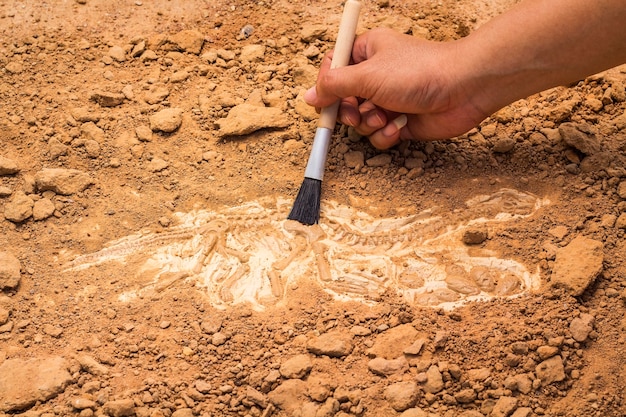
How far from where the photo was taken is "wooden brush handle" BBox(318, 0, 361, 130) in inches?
85.4

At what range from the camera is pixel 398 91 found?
83.1 inches

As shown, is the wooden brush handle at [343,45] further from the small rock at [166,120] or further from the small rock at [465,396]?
the small rock at [465,396]

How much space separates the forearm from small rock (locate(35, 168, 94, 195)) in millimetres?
1110

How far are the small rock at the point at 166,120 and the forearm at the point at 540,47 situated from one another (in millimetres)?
860

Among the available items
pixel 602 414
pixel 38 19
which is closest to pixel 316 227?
pixel 602 414

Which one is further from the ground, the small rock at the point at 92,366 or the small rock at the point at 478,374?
the small rock at the point at 478,374

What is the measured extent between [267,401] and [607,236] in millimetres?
971

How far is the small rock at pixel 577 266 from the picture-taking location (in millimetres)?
1893

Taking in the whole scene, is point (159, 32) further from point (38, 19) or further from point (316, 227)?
point (316, 227)

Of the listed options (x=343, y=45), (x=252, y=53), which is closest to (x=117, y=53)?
(x=252, y=53)

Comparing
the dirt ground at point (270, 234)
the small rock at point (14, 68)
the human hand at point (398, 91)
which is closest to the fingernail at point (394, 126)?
the human hand at point (398, 91)

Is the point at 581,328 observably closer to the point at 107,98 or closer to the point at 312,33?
the point at 312,33

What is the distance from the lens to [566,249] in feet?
6.47

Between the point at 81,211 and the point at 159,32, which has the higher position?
the point at 159,32
